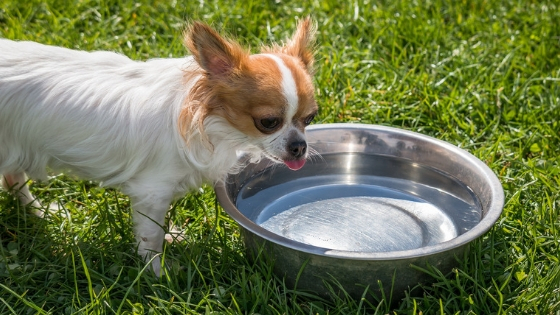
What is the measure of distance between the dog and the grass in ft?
0.98

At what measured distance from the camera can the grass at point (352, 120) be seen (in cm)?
303

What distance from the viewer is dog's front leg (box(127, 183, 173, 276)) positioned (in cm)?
319

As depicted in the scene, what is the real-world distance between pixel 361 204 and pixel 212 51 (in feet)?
4.01

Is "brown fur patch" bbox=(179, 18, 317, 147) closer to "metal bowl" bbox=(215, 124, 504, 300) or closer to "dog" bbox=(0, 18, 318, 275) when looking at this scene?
"dog" bbox=(0, 18, 318, 275)

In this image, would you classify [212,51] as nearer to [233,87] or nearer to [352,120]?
[233,87]

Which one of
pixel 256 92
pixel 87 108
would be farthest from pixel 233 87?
pixel 87 108

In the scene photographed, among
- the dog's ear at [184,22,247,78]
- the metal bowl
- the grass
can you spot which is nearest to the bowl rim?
the metal bowl

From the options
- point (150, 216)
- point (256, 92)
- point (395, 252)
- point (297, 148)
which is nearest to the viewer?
point (395, 252)

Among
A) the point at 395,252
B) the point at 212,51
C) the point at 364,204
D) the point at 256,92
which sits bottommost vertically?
the point at 364,204

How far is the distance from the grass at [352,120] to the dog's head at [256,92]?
559 mm

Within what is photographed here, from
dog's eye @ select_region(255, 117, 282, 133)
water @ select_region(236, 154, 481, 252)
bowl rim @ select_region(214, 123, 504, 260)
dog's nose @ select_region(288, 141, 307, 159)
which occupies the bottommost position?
water @ select_region(236, 154, 481, 252)

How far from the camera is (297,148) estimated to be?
3.09m

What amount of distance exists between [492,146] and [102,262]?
2.27 m

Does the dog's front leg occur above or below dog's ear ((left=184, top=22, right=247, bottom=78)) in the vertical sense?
below
